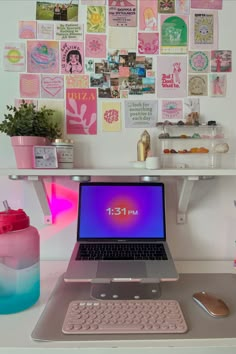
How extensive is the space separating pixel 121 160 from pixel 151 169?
21 cm

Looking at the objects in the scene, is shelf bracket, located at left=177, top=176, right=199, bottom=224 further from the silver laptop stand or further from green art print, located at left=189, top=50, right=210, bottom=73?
green art print, located at left=189, top=50, right=210, bottom=73

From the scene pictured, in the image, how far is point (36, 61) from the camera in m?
1.05

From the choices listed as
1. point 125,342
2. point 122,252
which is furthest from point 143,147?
point 125,342

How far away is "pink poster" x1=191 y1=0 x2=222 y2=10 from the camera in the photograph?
106 centimetres

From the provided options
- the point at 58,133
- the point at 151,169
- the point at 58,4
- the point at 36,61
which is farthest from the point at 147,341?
the point at 58,4

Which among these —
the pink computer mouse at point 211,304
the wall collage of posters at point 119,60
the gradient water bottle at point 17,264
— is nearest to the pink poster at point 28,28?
the wall collage of posters at point 119,60

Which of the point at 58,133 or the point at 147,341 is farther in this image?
the point at 58,133

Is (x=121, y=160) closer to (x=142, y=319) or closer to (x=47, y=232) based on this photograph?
(x=47, y=232)

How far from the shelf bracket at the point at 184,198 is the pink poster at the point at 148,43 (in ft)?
1.78

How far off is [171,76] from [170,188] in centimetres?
46

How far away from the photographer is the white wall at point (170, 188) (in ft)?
3.46

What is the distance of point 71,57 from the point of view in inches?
41.4

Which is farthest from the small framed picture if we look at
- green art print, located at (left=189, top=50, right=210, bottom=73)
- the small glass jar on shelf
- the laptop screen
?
green art print, located at (left=189, top=50, right=210, bottom=73)

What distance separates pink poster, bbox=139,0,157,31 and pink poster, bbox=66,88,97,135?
333 millimetres
